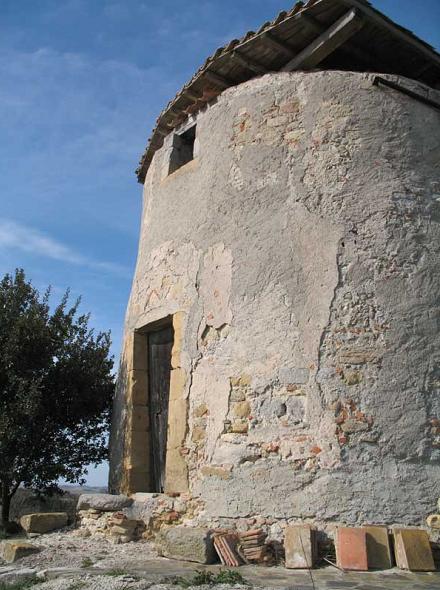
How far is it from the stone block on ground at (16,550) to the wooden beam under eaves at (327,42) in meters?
5.79

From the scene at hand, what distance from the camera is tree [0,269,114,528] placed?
22.4 feet

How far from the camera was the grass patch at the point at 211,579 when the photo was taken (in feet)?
12.2

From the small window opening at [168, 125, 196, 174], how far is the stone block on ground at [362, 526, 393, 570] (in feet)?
16.5

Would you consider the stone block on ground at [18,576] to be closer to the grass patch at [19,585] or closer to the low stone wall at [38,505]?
the grass patch at [19,585]

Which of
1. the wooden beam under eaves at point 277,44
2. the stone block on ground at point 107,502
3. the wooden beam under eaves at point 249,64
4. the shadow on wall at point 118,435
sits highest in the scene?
the wooden beam under eaves at point 277,44

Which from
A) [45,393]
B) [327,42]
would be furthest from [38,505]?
[327,42]

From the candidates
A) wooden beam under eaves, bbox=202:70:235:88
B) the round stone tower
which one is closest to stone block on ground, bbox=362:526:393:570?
the round stone tower

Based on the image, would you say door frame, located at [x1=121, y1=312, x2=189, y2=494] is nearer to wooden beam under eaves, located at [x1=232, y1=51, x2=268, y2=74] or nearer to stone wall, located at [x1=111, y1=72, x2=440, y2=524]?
stone wall, located at [x1=111, y1=72, x2=440, y2=524]

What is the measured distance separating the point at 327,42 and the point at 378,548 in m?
5.12

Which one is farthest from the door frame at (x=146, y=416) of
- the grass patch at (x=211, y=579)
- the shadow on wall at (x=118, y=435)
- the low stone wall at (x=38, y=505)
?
the low stone wall at (x=38, y=505)

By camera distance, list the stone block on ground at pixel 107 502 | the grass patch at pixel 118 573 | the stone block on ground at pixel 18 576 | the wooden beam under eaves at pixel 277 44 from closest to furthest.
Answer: the grass patch at pixel 118 573 < the stone block on ground at pixel 18 576 < the stone block on ground at pixel 107 502 < the wooden beam under eaves at pixel 277 44

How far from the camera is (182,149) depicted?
7.70 meters

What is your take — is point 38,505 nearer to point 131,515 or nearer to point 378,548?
point 131,515

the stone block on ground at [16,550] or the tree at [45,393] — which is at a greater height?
the tree at [45,393]
